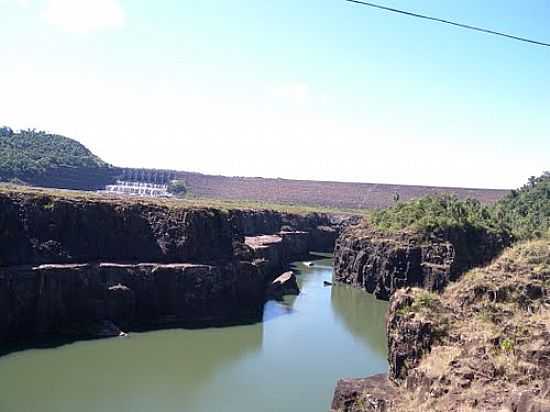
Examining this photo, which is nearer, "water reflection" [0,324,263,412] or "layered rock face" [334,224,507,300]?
"water reflection" [0,324,263,412]

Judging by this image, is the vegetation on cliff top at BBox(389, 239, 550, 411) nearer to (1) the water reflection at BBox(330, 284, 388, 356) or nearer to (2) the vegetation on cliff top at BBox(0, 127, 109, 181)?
(1) the water reflection at BBox(330, 284, 388, 356)

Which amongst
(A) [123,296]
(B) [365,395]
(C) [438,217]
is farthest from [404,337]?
(C) [438,217]

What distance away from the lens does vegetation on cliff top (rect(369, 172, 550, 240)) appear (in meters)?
47.3

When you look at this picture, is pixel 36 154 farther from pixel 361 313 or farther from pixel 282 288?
pixel 361 313

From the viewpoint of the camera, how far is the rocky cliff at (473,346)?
1324cm

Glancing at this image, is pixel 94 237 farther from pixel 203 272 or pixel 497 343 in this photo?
pixel 497 343

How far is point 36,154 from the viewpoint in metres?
102

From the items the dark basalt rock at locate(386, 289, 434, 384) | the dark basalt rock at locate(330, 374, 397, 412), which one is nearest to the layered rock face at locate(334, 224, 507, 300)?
the dark basalt rock at locate(386, 289, 434, 384)

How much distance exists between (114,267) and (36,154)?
76.4m

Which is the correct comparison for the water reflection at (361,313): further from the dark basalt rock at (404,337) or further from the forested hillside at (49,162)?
the forested hillside at (49,162)

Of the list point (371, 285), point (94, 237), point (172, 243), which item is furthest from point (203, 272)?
point (371, 285)

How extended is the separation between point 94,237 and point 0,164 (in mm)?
60981

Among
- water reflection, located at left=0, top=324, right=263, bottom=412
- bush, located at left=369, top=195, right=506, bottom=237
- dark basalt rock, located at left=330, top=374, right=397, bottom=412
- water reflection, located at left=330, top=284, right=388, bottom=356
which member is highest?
bush, located at left=369, top=195, right=506, bottom=237

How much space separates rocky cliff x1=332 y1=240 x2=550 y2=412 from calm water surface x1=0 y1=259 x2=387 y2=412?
565 cm
